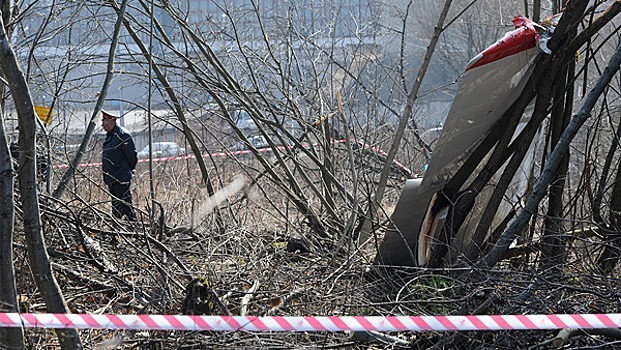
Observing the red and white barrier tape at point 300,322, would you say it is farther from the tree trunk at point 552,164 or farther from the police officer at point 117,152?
the police officer at point 117,152

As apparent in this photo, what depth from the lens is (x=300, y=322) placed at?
10.5 feet

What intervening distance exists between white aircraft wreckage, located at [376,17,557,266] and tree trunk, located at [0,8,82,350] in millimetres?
2356

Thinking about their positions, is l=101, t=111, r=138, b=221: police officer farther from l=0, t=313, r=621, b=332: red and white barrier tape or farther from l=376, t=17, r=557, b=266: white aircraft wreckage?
l=0, t=313, r=621, b=332: red and white barrier tape

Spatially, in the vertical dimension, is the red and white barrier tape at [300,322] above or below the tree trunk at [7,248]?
below

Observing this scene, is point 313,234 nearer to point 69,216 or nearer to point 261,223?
point 261,223

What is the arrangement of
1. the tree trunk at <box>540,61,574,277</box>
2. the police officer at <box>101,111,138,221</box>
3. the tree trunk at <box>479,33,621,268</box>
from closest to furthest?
1. the tree trunk at <box>479,33,621,268</box>
2. the tree trunk at <box>540,61,574,277</box>
3. the police officer at <box>101,111,138,221</box>

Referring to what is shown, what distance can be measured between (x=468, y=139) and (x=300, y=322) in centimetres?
222

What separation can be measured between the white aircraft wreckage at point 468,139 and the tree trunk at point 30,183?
7.73 feet

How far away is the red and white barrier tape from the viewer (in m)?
3.10

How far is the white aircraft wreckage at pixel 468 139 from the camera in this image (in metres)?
4.64

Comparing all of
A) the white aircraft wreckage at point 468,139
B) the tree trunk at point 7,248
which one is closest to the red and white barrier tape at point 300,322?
the tree trunk at point 7,248

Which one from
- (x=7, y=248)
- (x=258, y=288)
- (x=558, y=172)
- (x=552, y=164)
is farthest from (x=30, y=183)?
(x=558, y=172)

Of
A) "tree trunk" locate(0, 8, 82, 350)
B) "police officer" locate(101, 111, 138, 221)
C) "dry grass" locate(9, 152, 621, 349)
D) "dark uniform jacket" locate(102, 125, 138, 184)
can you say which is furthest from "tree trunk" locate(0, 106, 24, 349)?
"dark uniform jacket" locate(102, 125, 138, 184)

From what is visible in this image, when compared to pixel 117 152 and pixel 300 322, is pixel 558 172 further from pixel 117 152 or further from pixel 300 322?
pixel 117 152
